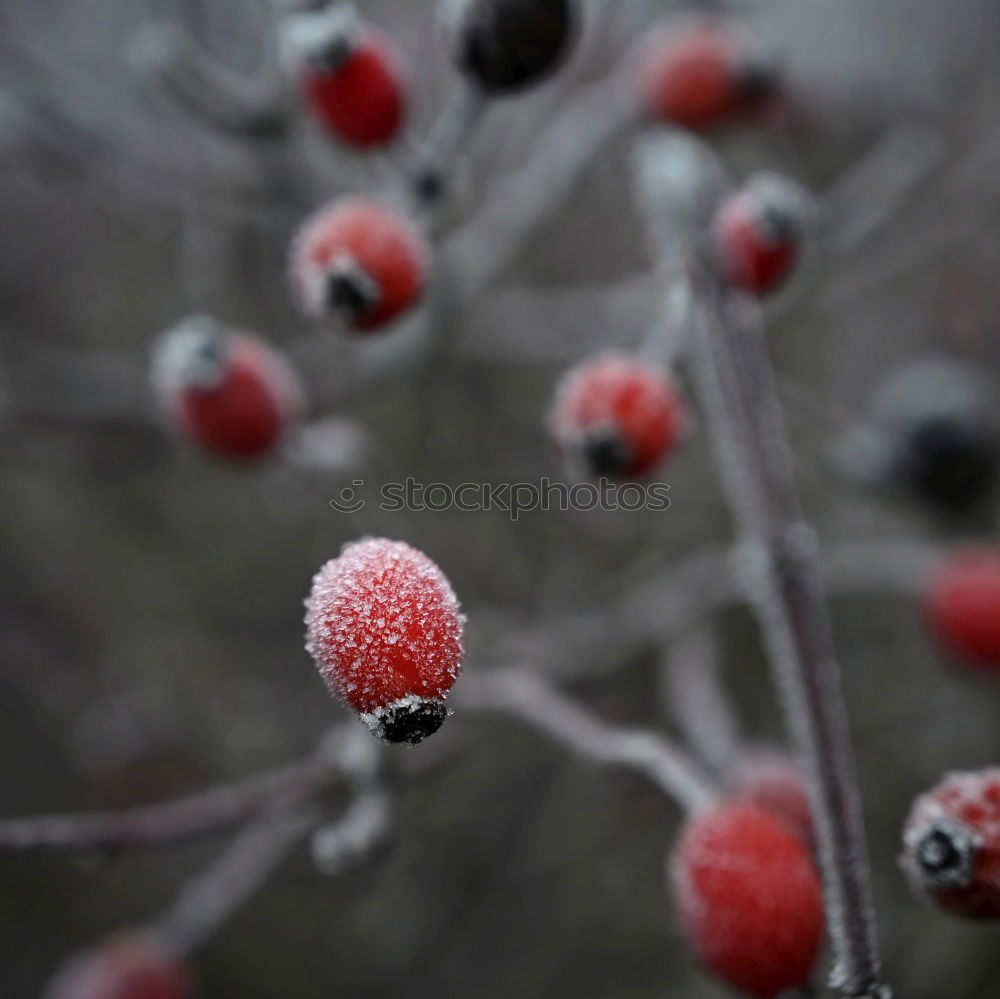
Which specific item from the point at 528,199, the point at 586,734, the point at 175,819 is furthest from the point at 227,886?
the point at 528,199

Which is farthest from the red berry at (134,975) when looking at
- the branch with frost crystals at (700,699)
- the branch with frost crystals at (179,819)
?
the branch with frost crystals at (700,699)

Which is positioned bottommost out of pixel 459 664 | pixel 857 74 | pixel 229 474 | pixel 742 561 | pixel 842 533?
pixel 459 664

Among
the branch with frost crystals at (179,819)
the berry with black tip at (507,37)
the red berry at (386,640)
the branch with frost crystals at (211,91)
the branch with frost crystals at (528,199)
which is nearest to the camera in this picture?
the red berry at (386,640)

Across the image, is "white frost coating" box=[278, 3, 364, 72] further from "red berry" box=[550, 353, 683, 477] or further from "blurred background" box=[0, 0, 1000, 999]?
"blurred background" box=[0, 0, 1000, 999]

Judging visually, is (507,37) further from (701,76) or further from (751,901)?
(751,901)

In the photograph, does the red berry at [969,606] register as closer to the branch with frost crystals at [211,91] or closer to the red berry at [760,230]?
the red berry at [760,230]

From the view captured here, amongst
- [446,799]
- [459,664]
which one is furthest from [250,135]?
[446,799]

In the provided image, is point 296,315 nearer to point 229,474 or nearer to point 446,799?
point 229,474
